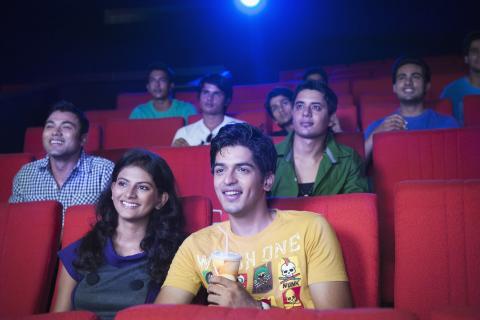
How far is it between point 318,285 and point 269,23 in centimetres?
260

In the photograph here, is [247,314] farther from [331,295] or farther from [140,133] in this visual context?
[140,133]

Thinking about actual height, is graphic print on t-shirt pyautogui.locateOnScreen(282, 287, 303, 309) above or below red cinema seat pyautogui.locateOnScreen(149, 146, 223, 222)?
below

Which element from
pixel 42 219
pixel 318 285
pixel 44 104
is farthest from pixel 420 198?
pixel 44 104

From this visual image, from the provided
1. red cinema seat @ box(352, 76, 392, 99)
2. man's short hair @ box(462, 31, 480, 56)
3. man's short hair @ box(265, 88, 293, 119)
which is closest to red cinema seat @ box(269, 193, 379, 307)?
man's short hair @ box(265, 88, 293, 119)

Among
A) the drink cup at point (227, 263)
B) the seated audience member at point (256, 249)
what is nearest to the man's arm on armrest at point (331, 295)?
the seated audience member at point (256, 249)

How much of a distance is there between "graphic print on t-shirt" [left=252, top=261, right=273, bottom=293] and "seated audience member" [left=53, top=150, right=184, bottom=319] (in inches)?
6.6

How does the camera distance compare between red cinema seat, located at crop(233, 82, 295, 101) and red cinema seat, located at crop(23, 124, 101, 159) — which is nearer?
red cinema seat, located at crop(23, 124, 101, 159)

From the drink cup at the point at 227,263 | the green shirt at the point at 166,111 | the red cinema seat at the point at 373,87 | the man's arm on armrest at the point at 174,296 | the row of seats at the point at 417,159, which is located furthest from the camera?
the red cinema seat at the point at 373,87

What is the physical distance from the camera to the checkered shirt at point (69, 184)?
1214mm

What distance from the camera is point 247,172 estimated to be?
773mm

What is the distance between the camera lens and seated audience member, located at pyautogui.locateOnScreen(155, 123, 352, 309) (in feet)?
2.26

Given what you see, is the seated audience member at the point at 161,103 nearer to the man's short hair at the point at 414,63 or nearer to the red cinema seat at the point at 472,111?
the man's short hair at the point at 414,63

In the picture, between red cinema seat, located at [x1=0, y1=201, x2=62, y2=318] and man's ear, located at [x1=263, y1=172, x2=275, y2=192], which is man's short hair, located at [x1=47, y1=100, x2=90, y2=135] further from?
man's ear, located at [x1=263, y1=172, x2=275, y2=192]

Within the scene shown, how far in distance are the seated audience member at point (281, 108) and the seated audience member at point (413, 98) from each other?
0.30 meters
